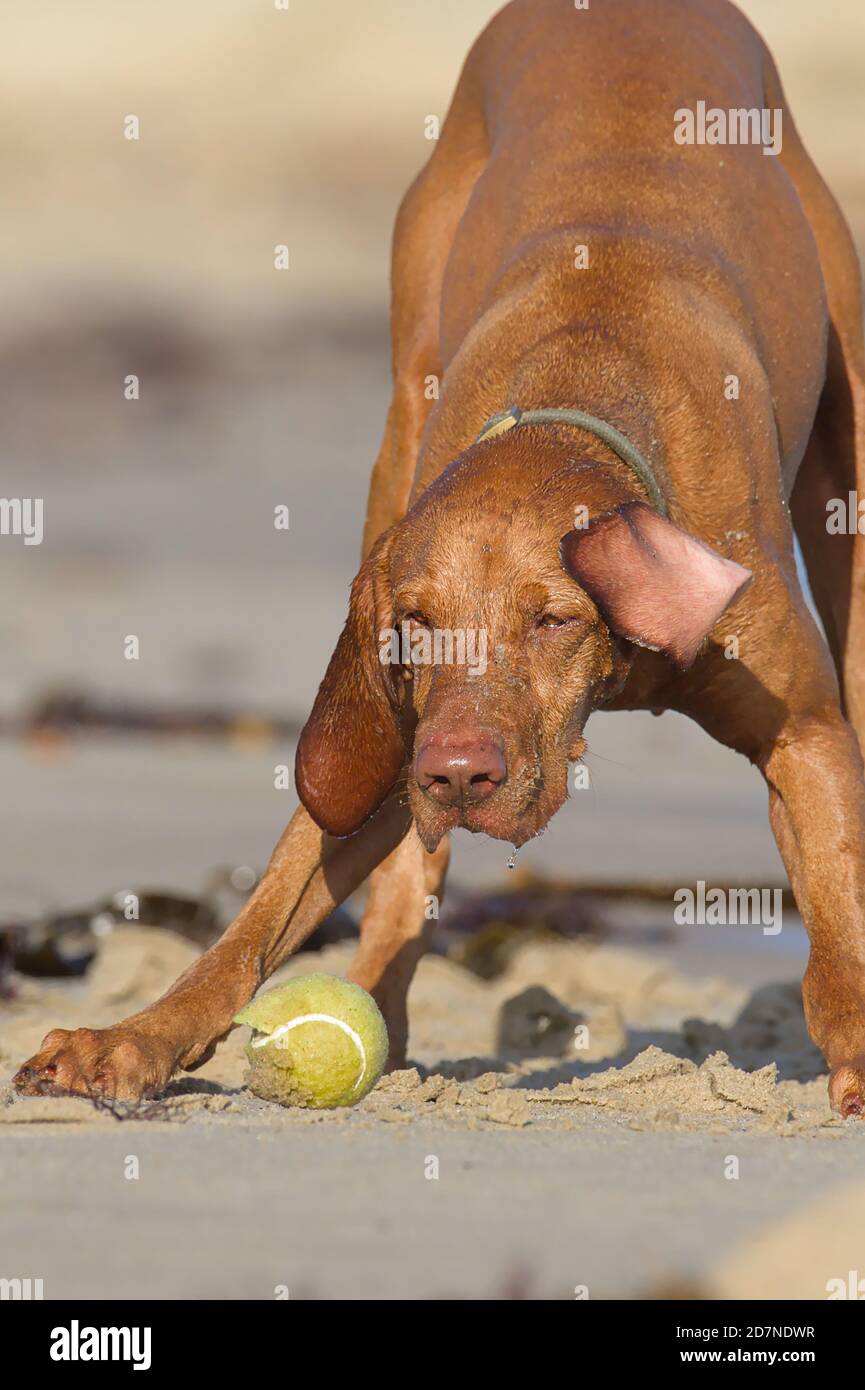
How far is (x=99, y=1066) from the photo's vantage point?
4.81m

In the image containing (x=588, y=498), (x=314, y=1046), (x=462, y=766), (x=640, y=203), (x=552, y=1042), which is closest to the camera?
(x=462, y=766)

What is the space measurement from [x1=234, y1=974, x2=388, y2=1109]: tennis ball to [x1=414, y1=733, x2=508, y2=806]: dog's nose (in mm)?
559

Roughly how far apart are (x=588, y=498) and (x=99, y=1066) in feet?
5.23

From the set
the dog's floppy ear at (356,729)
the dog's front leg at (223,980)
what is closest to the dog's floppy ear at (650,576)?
the dog's floppy ear at (356,729)

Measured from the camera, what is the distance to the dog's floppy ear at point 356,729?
519 cm

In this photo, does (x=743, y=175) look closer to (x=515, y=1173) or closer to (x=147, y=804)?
(x=515, y=1173)

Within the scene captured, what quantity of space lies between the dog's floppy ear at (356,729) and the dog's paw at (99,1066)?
0.74m

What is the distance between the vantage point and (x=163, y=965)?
26.0ft

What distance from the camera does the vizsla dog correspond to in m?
4.70

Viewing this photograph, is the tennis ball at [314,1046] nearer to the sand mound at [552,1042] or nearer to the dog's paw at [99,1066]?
the sand mound at [552,1042]

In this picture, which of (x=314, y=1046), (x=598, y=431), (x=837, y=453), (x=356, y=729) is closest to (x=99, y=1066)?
(x=314, y=1046)

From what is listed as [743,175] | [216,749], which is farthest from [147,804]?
[743,175]

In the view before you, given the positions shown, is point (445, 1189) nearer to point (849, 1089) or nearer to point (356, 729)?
point (849, 1089)

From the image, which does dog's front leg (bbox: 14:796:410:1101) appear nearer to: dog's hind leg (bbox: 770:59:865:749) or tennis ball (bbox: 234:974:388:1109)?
tennis ball (bbox: 234:974:388:1109)
